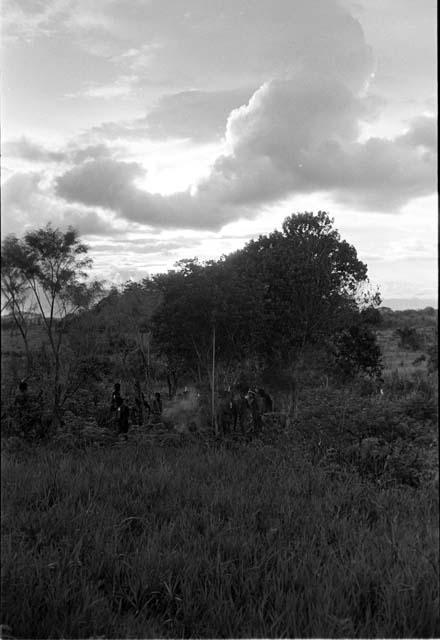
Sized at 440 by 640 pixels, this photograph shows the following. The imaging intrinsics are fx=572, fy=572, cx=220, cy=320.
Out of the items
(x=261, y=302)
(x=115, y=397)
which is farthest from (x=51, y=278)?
(x=261, y=302)

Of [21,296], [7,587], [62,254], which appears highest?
[62,254]

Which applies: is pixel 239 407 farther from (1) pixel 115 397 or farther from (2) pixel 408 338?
(1) pixel 115 397

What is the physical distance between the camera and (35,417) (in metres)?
5.46

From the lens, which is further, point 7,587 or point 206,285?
point 206,285

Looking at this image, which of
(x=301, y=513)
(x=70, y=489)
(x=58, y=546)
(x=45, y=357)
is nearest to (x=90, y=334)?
(x=45, y=357)

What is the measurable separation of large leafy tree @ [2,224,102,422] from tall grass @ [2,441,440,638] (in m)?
1.30

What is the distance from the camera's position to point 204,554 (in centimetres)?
373

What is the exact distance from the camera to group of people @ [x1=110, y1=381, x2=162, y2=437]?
7.11 meters

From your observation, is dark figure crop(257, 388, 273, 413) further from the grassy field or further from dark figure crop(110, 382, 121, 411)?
dark figure crop(110, 382, 121, 411)

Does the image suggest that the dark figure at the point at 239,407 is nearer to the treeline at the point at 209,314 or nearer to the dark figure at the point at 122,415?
the treeline at the point at 209,314

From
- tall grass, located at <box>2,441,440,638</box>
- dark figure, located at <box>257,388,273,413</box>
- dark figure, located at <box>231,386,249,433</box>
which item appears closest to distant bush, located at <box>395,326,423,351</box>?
dark figure, located at <box>257,388,273,413</box>

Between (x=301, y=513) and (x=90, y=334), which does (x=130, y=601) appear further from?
(x=90, y=334)

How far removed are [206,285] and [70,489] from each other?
4.21 m

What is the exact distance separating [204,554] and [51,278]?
6.96 ft
